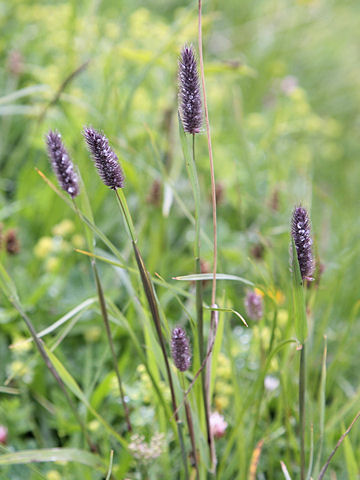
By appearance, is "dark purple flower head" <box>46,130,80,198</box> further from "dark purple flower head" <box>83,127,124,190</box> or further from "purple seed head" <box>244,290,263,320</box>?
"purple seed head" <box>244,290,263,320</box>

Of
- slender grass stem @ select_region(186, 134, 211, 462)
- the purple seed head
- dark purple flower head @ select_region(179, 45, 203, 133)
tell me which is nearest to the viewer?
dark purple flower head @ select_region(179, 45, 203, 133)

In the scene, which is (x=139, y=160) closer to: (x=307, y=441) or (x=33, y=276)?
(x=33, y=276)

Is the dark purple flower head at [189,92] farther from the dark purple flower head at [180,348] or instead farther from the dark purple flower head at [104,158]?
the dark purple flower head at [180,348]

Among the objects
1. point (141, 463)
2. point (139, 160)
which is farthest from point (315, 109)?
point (141, 463)

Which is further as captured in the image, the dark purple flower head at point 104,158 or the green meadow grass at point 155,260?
the green meadow grass at point 155,260

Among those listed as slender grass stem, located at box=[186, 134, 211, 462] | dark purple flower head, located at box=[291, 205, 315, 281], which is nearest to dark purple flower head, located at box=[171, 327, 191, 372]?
slender grass stem, located at box=[186, 134, 211, 462]

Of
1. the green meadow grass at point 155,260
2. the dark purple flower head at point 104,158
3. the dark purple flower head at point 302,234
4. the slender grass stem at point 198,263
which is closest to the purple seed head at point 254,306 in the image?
the green meadow grass at point 155,260
